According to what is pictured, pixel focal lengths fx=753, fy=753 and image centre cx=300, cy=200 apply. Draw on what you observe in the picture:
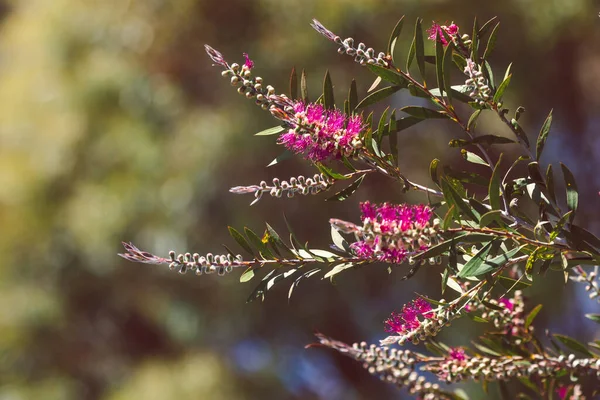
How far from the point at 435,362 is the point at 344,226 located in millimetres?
269

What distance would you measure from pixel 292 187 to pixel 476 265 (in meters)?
0.13

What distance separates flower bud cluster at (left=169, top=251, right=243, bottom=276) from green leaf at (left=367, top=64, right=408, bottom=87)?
16cm

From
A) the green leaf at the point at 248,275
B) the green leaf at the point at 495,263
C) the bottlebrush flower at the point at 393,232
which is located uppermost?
the bottlebrush flower at the point at 393,232

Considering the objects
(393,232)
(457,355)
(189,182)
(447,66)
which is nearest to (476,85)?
(447,66)

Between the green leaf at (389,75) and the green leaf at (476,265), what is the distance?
0.13 meters

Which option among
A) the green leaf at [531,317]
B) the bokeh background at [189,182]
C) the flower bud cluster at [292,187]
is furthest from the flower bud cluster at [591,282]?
the bokeh background at [189,182]

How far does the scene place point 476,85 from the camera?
516 millimetres

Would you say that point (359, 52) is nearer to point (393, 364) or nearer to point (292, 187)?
point (292, 187)

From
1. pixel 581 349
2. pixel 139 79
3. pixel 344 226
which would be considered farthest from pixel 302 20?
pixel 344 226

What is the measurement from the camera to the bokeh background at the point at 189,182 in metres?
2.72

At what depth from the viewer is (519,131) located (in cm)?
54

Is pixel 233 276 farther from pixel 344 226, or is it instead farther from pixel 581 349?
pixel 344 226

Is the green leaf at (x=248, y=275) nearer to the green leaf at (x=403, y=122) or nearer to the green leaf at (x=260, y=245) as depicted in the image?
the green leaf at (x=260, y=245)

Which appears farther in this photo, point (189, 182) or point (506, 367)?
point (189, 182)
